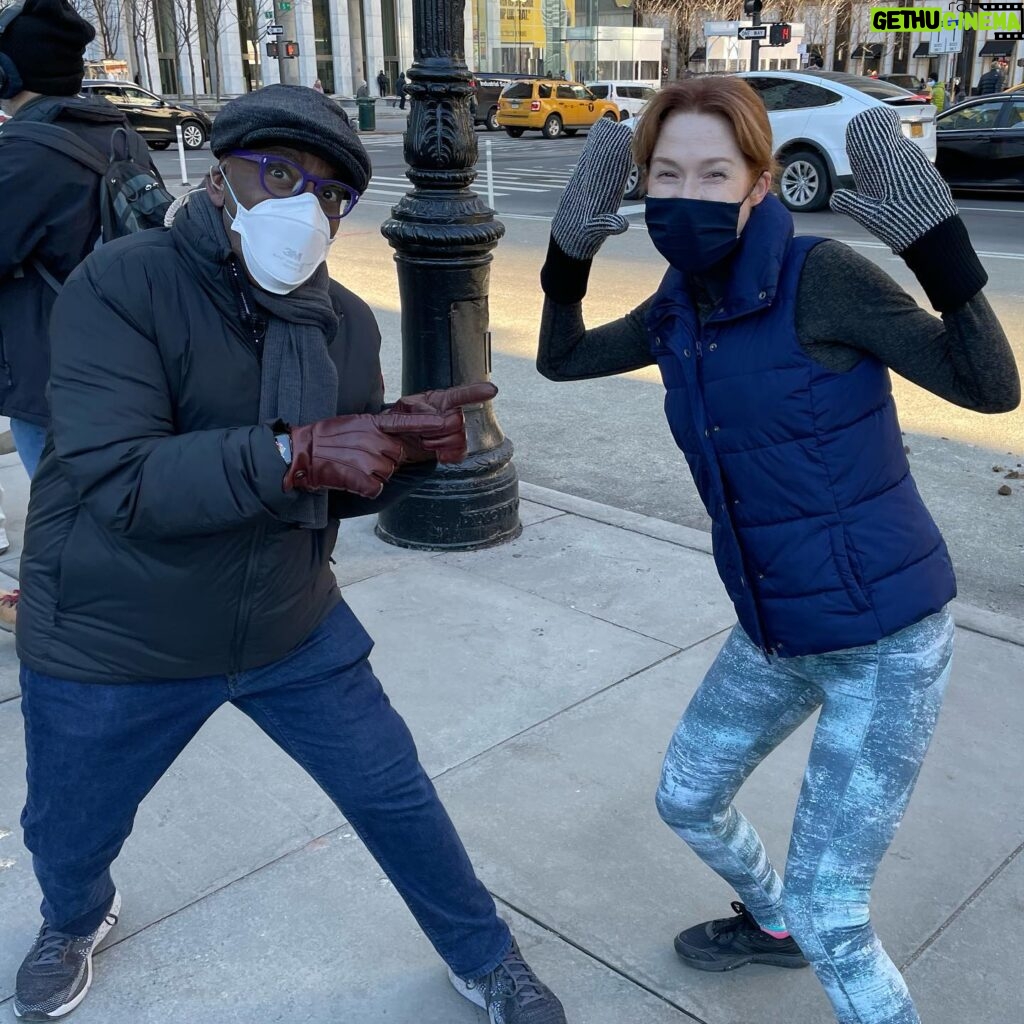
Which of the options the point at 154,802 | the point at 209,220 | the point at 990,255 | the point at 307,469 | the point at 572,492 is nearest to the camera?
the point at 307,469

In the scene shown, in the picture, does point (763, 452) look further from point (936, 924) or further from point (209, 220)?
point (936, 924)

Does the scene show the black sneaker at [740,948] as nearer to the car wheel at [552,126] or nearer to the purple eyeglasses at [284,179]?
the purple eyeglasses at [284,179]

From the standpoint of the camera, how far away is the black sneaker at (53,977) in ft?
8.14

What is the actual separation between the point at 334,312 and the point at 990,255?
1134 cm

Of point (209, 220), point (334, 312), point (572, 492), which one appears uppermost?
point (209, 220)

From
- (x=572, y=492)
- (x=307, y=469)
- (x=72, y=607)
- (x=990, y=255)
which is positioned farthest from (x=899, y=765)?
(x=990, y=255)

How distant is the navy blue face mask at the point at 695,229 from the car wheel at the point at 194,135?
30.4m

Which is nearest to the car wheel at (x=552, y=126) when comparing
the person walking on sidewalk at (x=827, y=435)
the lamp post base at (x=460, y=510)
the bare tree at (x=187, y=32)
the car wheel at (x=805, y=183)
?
the bare tree at (x=187, y=32)

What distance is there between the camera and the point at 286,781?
11.2 ft

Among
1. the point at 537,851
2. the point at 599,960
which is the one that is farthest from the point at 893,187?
the point at 537,851

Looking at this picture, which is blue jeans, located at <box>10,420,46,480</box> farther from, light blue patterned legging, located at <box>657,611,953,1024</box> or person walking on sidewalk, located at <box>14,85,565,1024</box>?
light blue patterned legging, located at <box>657,611,953,1024</box>

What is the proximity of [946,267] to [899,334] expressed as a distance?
12cm

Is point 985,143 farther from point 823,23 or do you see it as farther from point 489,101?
point 823,23

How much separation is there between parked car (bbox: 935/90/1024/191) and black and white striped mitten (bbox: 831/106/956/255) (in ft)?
53.4
